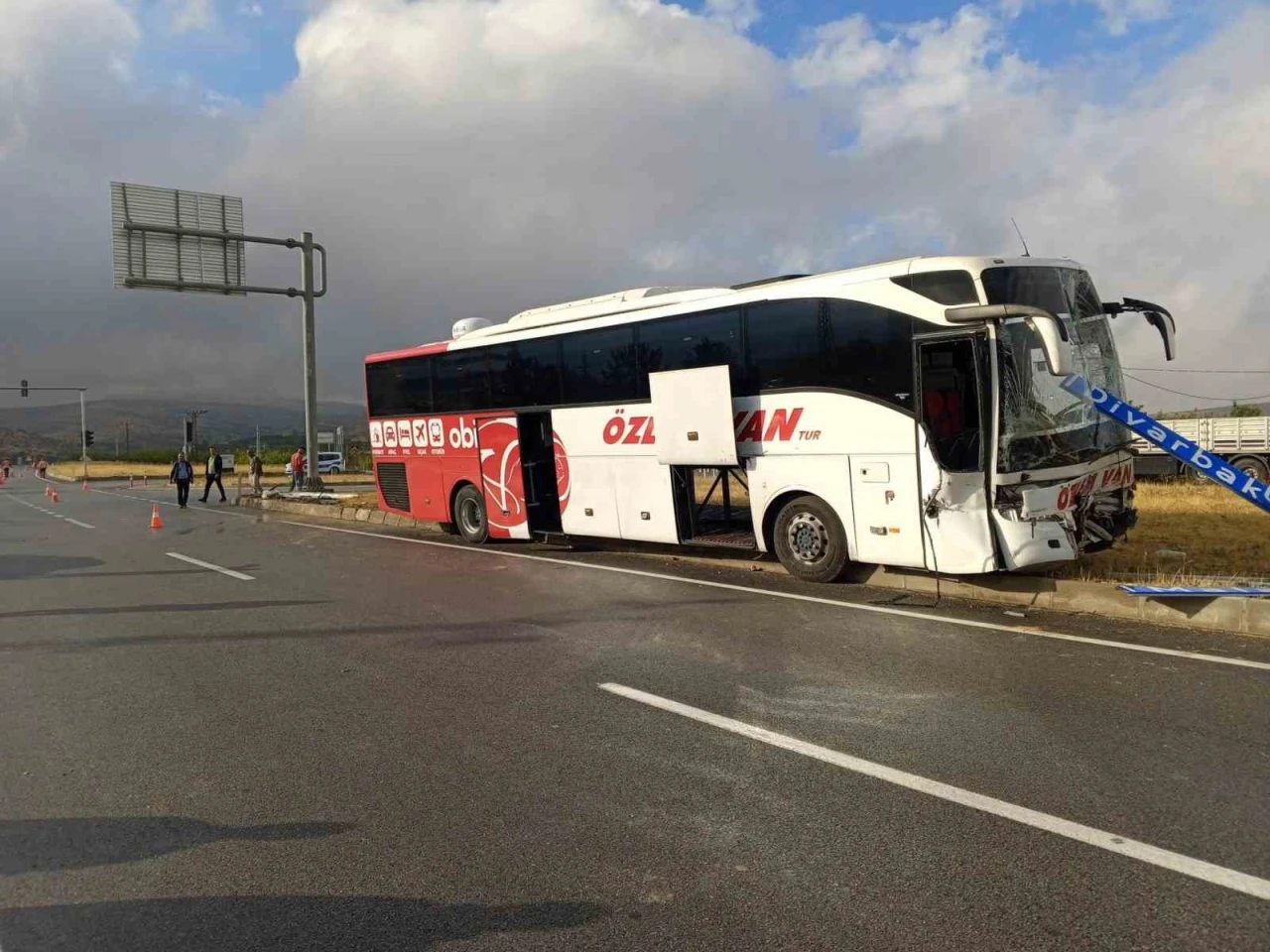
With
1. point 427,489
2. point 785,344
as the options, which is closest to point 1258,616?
point 785,344

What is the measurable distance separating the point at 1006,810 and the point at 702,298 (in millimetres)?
7908

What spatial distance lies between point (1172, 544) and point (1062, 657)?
5.98m

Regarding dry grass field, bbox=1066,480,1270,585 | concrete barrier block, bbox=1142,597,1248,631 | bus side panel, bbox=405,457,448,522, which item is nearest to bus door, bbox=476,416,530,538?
bus side panel, bbox=405,457,448,522

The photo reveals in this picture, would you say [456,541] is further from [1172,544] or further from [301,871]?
[301,871]

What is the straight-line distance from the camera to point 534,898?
3352mm

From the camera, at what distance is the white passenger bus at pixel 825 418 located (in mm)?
8148

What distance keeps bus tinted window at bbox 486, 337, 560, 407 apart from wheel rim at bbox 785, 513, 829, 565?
4429 mm

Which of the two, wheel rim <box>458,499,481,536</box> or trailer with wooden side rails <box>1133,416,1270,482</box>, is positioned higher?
trailer with wooden side rails <box>1133,416,1270,482</box>

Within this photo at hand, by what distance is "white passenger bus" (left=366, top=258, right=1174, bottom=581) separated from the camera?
815 cm

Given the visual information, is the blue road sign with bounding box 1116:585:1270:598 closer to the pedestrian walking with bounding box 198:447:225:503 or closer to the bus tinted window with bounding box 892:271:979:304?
the bus tinted window with bounding box 892:271:979:304

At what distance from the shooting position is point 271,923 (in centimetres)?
324

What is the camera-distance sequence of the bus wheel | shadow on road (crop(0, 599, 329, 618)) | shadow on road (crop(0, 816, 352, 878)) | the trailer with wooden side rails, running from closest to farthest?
shadow on road (crop(0, 816, 352, 878)), shadow on road (crop(0, 599, 329, 618)), the bus wheel, the trailer with wooden side rails

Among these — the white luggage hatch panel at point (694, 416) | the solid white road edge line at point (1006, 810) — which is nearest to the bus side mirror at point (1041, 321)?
the white luggage hatch panel at point (694, 416)

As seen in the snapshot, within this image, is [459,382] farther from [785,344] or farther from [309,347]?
[309,347]
